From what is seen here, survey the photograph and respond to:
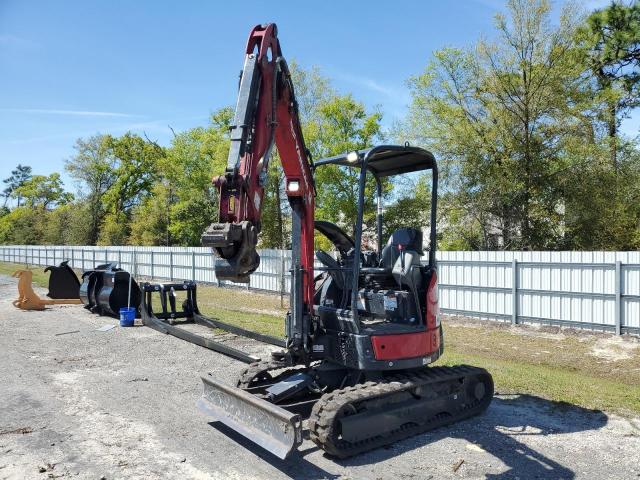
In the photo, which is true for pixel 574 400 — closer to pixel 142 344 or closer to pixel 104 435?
pixel 104 435

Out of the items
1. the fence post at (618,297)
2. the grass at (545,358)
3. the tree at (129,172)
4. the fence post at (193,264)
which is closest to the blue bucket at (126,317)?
the grass at (545,358)

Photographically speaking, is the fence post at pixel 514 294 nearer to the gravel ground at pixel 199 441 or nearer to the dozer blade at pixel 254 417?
the gravel ground at pixel 199 441

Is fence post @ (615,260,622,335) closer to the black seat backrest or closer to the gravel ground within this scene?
the gravel ground

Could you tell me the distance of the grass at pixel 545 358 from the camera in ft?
22.3

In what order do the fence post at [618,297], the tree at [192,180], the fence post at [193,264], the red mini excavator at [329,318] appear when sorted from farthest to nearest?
1. the tree at [192,180]
2. the fence post at [193,264]
3. the fence post at [618,297]
4. the red mini excavator at [329,318]

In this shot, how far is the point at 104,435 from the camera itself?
17.4 feet

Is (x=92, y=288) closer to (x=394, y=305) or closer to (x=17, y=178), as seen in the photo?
(x=394, y=305)

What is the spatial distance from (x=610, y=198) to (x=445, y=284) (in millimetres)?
7221

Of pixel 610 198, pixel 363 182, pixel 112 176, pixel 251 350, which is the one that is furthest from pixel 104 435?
pixel 112 176

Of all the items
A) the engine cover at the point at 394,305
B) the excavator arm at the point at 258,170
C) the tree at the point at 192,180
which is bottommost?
the engine cover at the point at 394,305

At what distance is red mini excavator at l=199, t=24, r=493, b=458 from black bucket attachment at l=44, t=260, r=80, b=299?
12928 mm

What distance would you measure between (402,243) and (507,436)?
2.13 metres

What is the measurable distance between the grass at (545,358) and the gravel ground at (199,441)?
0.60 metres

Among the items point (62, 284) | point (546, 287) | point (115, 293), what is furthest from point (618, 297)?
point (62, 284)
